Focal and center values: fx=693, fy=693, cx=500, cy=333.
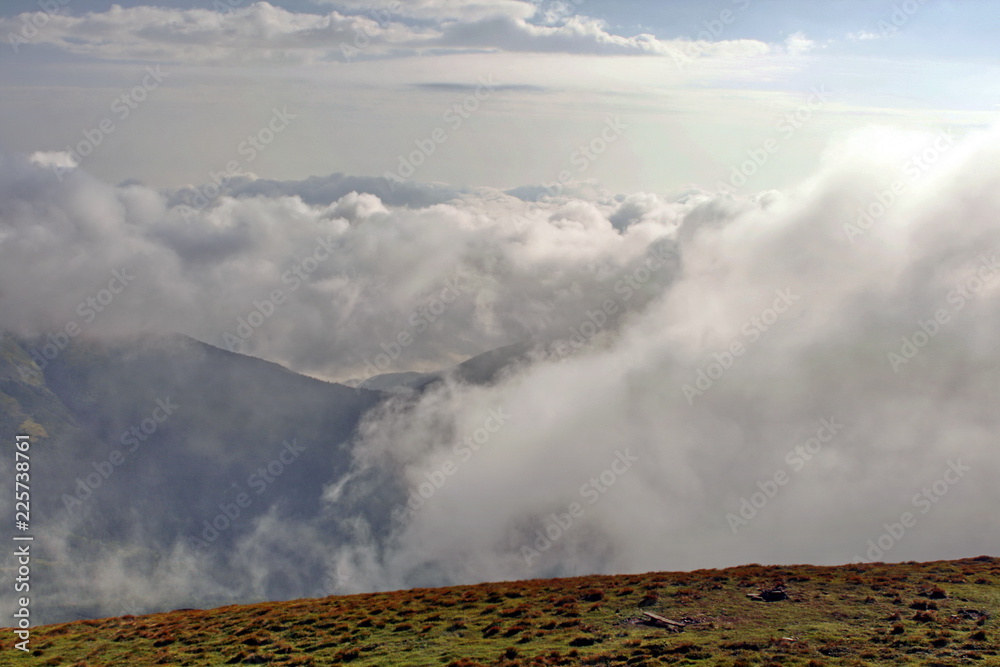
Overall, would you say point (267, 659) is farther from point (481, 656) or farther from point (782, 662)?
point (782, 662)

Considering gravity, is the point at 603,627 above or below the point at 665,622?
above

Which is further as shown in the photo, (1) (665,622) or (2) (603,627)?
(2) (603,627)

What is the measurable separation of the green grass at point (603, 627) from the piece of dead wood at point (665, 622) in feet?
2.54

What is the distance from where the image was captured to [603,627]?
5128 cm

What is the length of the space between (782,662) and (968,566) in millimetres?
42230

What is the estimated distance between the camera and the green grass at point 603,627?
4400 cm

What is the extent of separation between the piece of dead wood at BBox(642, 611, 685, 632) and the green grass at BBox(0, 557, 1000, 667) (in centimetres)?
77

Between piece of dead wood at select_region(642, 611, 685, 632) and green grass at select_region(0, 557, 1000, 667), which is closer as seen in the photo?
green grass at select_region(0, 557, 1000, 667)

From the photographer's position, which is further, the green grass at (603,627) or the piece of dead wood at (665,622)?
the piece of dead wood at (665,622)

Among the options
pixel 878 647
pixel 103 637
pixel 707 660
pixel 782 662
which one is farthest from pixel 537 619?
pixel 103 637

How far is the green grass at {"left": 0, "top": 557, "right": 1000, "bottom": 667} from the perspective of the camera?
44.0 meters

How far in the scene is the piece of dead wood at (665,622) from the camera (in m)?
50.0

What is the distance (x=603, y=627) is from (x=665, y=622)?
14.9 ft

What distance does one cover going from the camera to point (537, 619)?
55.1 m
